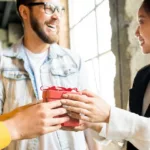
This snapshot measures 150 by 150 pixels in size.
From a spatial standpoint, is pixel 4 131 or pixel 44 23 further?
pixel 44 23

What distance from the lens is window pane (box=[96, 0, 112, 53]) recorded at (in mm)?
2336

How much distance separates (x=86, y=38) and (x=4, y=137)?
83.1 inches

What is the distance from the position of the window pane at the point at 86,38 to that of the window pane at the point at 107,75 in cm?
20

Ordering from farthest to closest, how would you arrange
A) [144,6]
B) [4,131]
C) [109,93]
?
[109,93] < [144,6] < [4,131]

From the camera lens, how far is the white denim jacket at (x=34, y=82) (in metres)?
1.36

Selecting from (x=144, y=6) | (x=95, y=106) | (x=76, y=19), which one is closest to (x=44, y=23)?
(x=144, y=6)

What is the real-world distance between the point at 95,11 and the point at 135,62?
2.99ft

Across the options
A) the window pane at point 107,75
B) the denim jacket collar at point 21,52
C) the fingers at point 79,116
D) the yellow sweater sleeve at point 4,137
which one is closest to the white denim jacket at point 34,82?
the denim jacket collar at point 21,52

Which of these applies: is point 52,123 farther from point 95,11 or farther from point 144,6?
point 95,11

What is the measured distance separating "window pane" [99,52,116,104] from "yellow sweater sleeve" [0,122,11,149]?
54.0 inches

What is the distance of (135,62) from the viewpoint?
1909 mm

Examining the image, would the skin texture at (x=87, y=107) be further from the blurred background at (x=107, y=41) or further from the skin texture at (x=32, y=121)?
the blurred background at (x=107, y=41)

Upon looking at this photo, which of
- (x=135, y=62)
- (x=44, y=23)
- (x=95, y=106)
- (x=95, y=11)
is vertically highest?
(x=95, y=11)

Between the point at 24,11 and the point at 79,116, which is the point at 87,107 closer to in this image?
the point at 79,116
